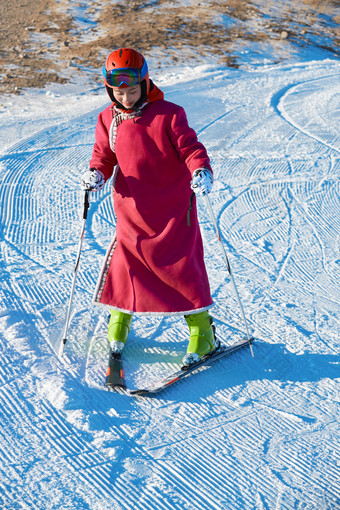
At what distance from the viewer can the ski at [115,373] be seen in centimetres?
274

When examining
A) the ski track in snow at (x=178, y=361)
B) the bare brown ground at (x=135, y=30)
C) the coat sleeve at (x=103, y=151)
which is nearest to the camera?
the ski track in snow at (x=178, y=361)

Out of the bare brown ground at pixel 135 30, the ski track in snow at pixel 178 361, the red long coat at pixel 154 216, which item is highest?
the red long coat at pixel 154 216

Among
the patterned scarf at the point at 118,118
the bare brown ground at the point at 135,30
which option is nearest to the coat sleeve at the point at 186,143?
the patterned scarf at the point at 118,118

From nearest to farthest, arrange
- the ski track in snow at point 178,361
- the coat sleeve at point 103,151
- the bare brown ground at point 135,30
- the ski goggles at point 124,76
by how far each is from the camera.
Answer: the ski track in snow at point 178,361, the ski goggles at point 124,76, the coat sleeve at point 103,151, the bare brown ground at point 135,30

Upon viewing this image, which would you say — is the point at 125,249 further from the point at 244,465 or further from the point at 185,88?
the point at 185,88

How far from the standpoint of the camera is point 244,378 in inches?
113

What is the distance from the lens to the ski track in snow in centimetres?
221

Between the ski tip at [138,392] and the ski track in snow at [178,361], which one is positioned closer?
the ski track in snow at [178,361]

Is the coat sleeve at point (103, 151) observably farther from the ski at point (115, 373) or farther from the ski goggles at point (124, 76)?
the ski at point (115, 373)

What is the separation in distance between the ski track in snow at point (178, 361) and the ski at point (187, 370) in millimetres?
40

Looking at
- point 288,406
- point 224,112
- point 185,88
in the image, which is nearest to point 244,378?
point 288,406

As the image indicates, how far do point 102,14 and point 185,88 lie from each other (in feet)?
12.2

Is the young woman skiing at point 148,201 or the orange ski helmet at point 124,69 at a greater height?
the orange ski helmet at point 124,69

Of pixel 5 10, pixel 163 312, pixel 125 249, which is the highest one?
pixel 125 249
